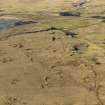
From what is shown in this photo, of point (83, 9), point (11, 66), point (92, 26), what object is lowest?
point (83, 9)

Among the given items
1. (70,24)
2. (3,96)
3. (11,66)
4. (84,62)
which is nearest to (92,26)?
(70,24)

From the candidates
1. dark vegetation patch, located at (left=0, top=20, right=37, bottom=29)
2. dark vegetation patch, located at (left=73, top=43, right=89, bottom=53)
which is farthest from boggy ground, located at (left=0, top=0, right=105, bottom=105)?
dark vegetation patch, located at (left=0, top=20, right=37, bottom=29)

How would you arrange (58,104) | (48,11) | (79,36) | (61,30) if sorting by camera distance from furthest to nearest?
(48,11) < (61,30) < (79,36) < (58,104)

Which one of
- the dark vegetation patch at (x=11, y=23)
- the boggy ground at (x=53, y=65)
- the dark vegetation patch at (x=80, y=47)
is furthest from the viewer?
the dark vegetation patch at (x=11, y=23)

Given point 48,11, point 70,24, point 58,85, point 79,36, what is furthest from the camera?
point 48,11

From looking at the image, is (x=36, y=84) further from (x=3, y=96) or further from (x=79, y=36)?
(x=79, y=36)

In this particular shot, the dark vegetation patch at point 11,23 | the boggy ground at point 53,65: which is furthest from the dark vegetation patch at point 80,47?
the dark vegetation patch at point 11,23

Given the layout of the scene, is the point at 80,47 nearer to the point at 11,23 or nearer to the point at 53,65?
the point at 53,65

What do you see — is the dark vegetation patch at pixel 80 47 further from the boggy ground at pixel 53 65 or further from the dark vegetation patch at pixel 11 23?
the dark vegetation patch at pixel 11 23

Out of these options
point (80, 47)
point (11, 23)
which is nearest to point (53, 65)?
point (80, 47)
